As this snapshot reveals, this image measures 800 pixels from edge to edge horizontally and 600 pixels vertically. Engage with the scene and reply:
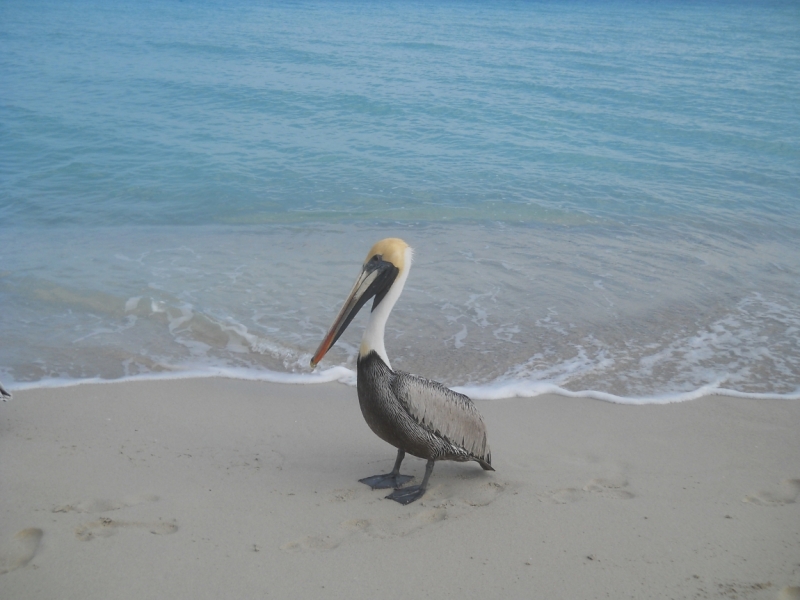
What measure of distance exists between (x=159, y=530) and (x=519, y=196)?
8565mm

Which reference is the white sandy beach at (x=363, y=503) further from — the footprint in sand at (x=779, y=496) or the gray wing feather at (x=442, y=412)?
the gray wing feather at (x=442, y=412)

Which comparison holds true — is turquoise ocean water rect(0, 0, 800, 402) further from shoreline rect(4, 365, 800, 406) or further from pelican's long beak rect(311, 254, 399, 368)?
pelican's long beak rect(311, 254, 399, 368)

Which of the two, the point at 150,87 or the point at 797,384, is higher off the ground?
the point at 150,87

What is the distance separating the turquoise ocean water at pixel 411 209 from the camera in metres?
5.77

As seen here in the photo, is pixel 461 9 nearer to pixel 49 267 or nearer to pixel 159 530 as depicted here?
pixel 49 267

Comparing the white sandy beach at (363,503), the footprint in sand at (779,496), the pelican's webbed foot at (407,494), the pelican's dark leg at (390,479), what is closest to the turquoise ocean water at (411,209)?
the white sandy beach at (363,503)

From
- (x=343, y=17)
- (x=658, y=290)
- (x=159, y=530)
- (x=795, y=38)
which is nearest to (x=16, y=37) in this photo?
(x=343, y=17)

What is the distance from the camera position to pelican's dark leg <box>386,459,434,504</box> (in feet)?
11.6

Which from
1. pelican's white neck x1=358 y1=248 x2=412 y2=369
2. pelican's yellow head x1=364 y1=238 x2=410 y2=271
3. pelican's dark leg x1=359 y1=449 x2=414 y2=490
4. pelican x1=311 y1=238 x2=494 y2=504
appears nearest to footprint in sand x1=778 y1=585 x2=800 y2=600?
pelican x1=311 y1=238 x2=494 y2=504

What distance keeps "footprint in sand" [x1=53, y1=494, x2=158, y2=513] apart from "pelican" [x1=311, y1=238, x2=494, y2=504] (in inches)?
41.8

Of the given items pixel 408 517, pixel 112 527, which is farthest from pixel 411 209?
pixel 112 527

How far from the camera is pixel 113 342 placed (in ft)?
18.6

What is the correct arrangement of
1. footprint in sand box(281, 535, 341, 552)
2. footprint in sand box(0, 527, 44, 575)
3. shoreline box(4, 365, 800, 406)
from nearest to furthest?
footprint in sand box(0, 527, 44, 575)
footprint in sand box(281, 535, 341, 552)
shoreline box(4, 365, 800, 406)

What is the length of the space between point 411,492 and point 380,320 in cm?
90
